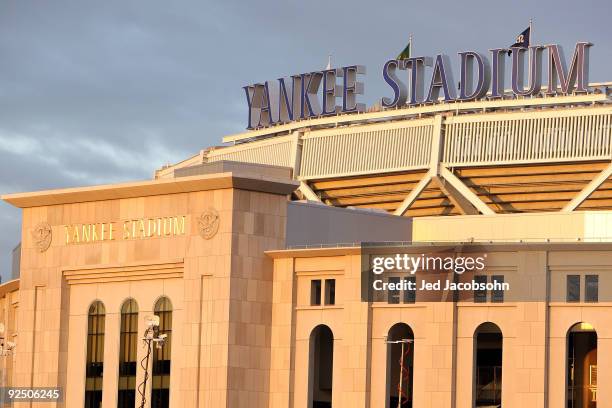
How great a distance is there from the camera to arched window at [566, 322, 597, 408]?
11362cm

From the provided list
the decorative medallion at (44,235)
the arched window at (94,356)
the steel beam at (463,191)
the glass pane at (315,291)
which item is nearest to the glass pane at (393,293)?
the glass pane at (315,291)

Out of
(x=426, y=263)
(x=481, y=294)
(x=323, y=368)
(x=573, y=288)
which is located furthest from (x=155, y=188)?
(x=573, y=288)

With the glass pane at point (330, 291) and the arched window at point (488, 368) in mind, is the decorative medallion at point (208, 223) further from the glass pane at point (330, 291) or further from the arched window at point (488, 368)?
the arched window at point (488, 368)

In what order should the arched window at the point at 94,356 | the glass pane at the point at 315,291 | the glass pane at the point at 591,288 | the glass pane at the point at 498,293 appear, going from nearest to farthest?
the glass pane at the point at 591,288 < the glass pane at the point at 498,293 < the glass pane at the point at 315,291 < the arched window at the point at 94,356

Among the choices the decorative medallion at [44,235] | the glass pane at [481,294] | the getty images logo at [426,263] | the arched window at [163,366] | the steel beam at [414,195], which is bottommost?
the arched window at [163,366]

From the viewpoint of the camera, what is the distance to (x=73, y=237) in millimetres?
129625

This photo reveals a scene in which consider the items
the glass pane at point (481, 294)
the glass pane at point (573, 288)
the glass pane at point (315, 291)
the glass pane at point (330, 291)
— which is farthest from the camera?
the glass pane at point (315, 291)

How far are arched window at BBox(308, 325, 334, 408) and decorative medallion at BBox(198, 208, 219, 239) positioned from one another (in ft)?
32.2

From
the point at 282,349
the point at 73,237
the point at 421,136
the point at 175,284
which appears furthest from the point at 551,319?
the point at 421,136

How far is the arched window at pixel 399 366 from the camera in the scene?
11575 cm

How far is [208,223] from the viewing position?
121 metres

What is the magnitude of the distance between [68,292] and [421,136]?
1664 inches

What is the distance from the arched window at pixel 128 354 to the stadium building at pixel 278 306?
0.10m

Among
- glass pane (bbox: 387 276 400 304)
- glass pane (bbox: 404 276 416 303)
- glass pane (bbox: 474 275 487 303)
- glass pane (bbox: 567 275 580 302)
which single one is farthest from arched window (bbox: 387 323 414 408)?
glass pane (bbox: 567 275 580 302)
